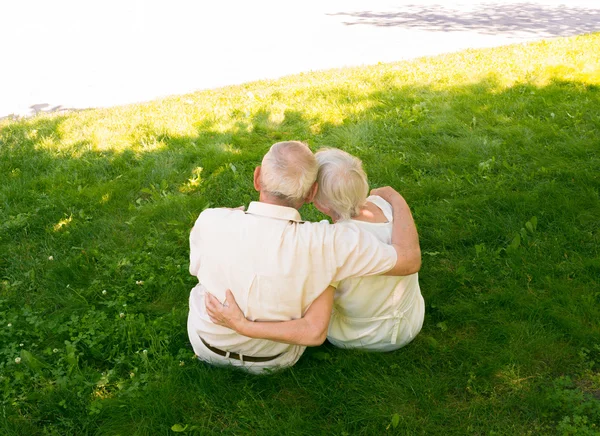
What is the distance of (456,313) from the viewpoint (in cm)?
355

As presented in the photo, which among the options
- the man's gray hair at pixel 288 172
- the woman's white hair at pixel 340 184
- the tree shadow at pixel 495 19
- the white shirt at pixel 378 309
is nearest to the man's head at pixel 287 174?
the man's gray hair at pixel 288 172

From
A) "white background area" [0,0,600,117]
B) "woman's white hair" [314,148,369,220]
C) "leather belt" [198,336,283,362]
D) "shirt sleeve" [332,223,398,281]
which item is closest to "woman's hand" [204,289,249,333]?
"leather belt" [198,336,283,362]

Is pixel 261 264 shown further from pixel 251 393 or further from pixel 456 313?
pixel 456 313

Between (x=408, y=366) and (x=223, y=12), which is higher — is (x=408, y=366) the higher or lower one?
the lower one

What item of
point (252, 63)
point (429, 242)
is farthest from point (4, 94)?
point (429, 242)

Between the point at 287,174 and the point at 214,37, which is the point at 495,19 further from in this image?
the point at 287,174

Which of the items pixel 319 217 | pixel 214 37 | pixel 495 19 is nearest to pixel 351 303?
pixel 319 217

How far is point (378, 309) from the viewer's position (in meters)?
3.09

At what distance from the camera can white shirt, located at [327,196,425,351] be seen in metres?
2.98

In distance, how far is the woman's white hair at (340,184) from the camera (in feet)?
9.23

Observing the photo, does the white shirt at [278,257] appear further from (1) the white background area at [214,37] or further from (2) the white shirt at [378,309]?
(1) the white background area at [214,37]

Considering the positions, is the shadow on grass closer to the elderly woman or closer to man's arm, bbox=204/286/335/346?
the elderly woman

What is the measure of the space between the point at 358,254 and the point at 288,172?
1.55ft

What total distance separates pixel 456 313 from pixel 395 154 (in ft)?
7.32
